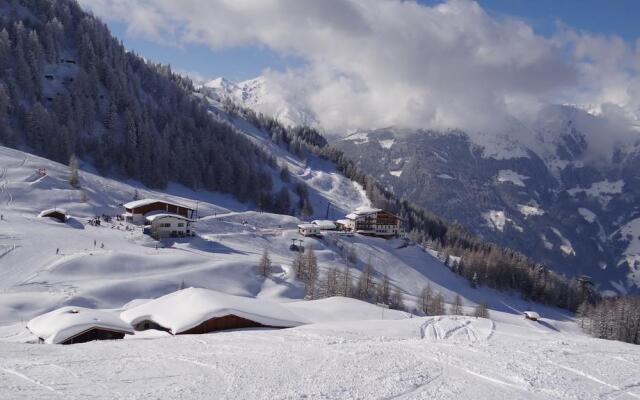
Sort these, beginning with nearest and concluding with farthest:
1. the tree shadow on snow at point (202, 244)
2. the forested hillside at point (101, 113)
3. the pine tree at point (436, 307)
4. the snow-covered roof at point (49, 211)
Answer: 1. the pine tree at point (436, 307)
2. the snow-covered roof at point (49, 211)
3. the tree shadow on snow at point (202, 244)
4. the forested hillside at point (101, 113)

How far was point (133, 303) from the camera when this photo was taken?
5397 cm

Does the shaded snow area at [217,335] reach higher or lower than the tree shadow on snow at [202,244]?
lower

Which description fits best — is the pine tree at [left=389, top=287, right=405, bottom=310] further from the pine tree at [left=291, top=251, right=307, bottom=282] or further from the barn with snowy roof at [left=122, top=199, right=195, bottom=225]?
the barn with snowy roof at [left=122, top=199, right=195, bottom=225]

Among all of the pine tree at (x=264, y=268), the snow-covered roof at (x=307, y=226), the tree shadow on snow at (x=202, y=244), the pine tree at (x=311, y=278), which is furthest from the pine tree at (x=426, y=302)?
the snow-covered roof at (x=307, y=226)

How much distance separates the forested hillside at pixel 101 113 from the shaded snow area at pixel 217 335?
34303mm

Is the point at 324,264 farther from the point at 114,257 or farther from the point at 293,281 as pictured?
the point at 114,257

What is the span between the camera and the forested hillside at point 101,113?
13012 centimetres

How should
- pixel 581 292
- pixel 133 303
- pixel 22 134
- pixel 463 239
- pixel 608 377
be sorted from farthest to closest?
pixel 463 239
pixel 581 292
pixel 22 134
pixel 133 303
pixel 608 377

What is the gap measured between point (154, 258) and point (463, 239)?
12536 centimetres

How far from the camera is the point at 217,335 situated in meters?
33.9

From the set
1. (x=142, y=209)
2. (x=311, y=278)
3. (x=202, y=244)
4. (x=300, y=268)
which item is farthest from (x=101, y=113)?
(x=311, y=278)

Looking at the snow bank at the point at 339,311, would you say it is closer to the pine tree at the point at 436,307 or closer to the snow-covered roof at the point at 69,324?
the snow-covered roof at the point at 69,324

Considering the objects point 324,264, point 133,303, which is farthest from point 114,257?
point 324,264

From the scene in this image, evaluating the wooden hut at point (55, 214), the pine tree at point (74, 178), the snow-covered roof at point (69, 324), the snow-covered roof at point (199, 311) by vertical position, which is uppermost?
the pine tree at point (74, 178)
